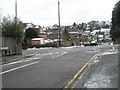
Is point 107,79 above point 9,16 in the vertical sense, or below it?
below

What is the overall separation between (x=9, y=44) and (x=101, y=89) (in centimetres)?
2094

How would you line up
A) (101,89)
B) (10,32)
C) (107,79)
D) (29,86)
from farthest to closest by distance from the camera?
(10,32) < (107,79) < (29,86) < (101,89)

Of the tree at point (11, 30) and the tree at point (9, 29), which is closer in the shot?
the tree at point (11, 30)

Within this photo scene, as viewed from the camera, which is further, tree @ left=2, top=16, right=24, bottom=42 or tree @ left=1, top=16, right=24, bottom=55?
tree @ left=2, top=16, right=24, bottom=42

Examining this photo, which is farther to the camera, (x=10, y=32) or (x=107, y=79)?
(x=10, y=32)

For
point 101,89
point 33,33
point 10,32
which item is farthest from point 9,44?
point 33,33

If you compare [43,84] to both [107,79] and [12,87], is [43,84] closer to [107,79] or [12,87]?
[12,87]

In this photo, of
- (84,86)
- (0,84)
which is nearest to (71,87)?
(84,86)

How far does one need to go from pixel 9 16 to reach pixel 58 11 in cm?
2429

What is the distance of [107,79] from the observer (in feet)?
37.4

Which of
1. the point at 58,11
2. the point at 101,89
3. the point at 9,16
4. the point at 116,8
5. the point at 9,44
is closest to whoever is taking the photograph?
the point at 101,89

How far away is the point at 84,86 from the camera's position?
32.6 feet

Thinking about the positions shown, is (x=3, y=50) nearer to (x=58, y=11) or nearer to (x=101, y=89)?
(x=101, y=89)

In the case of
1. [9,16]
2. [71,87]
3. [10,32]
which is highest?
[9,16]
